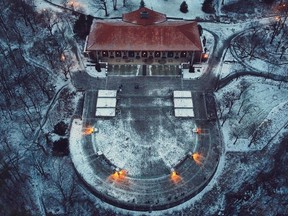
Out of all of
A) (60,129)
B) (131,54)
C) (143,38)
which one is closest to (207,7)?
(143,38)

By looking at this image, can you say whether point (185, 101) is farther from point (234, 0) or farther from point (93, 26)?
point (234, 0)

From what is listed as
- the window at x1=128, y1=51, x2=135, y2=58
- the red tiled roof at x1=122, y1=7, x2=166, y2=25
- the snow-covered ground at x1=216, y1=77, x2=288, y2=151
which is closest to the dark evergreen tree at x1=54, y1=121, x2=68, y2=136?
the window at x1=128, y1=51, x2=135, y2=58

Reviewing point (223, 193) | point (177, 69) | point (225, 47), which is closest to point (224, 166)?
point (223, 193)

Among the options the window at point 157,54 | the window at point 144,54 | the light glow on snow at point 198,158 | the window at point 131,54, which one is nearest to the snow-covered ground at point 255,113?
the light glow on snow at point 198,158

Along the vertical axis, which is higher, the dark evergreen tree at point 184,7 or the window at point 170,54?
the dark evergreen tree at point 184,7

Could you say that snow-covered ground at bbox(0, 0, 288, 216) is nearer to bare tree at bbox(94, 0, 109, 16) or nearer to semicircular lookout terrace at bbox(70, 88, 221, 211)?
semicircular lookout terrace at bbox(70, 88, 221, 211)

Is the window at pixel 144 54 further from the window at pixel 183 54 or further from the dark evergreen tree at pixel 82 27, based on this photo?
the dark evergreen tree at pixel 82 27

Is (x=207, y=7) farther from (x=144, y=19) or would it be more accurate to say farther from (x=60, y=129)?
(x=60, y=129)
